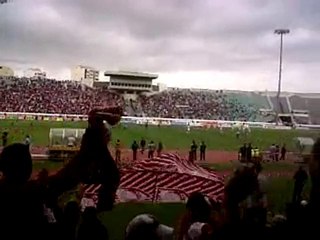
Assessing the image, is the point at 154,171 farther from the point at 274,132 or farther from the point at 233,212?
the point at 274,132

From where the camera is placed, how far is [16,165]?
4.33 feet

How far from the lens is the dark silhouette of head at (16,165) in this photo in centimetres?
131

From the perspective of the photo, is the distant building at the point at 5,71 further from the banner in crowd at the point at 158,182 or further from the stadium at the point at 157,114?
the banner in crowd at the point at 158,182

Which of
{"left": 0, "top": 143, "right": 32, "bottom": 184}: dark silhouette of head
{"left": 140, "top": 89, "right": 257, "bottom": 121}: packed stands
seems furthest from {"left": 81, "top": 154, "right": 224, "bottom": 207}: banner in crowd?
{"left": 140, "top": 89, "right": 257, "bottom": 121}: packed stands

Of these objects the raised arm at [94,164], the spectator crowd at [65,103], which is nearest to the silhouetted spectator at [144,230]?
the raised arm at [94,164]

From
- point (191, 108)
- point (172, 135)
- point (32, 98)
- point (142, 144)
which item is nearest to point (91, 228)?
point (142, 144)

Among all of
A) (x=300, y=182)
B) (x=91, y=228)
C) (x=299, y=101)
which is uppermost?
(x=299, y=101)

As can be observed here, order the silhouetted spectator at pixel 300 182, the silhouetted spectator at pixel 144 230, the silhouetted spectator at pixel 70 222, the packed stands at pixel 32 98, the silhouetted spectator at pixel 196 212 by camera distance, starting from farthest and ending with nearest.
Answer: the packed stands at pixel 32 98 → the silhouetted spectator at pixel 196 212 → the silhouetted spectator at pixel 300 182 → the silhouetted spectator at pixel 70 222 → the silhouetted spectator at pixel 144 230

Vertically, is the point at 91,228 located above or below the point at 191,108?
below

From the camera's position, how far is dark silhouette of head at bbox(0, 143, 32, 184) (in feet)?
4.30

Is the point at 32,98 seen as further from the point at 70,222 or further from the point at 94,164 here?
the point at 94,164

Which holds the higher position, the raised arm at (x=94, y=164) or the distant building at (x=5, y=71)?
the distant building at (x=5, y=71)

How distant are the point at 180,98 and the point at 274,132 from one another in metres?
5.03

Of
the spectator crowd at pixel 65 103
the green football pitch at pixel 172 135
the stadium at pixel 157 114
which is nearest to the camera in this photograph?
the stadium at pixel 157 114
